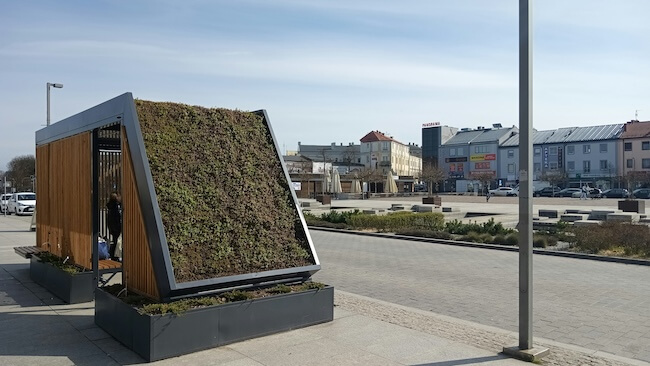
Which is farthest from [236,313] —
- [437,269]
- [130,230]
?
[437,269]

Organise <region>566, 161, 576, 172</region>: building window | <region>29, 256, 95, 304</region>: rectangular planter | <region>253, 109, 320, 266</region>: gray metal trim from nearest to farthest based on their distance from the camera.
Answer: <region>253, 109, 320, 266</region>: gray metal trim, <region>29, 256, 95, 304</region>: rectangular planter, <region>566, 161, 576, 172</region>: building window

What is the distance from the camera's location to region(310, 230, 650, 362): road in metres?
6.88

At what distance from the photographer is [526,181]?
5562mm

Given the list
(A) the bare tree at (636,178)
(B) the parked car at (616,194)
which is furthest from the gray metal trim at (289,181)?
(A) the bare tree at (636,178)

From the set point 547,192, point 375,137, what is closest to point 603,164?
point 547,192

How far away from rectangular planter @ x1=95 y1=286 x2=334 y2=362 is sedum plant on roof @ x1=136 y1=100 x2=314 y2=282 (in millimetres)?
554

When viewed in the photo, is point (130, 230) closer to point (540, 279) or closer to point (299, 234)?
point (299, 234)

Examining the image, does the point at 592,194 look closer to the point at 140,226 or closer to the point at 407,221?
the point at 407,221

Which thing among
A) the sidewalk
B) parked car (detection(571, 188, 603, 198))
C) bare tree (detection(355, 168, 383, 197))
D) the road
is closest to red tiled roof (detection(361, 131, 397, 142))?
bare tree (detection(355, 168, 383, 197))

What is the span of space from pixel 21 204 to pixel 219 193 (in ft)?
118

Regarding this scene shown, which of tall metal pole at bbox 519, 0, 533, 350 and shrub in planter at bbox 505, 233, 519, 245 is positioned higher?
tall metal pole at bbox 519, 0, 533, 350

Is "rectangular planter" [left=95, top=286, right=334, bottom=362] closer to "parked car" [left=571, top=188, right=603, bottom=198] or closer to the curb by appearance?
the curb

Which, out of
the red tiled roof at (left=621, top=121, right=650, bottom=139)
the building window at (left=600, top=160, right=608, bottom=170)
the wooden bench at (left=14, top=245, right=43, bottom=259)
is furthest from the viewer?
the building window at (left=600, top=160, right=608, bottom=170)

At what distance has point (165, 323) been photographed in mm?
5289
